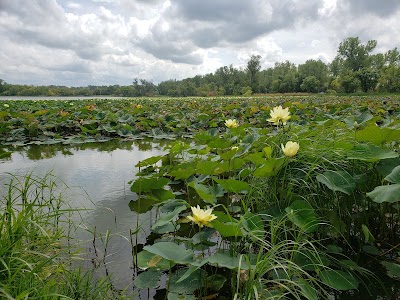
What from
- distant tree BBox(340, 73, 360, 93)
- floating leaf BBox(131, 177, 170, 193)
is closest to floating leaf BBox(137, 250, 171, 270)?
floating leaf BBox(131, 177, 170, 193)

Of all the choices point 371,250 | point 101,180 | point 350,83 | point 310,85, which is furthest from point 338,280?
point 310,85

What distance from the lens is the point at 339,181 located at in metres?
1.53

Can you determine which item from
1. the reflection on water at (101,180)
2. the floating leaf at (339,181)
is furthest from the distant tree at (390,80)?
the floating leaf at (339,181)

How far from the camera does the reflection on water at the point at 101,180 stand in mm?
1739

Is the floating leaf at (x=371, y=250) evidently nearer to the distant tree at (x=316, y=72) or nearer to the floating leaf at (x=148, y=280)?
the floating leaf at (x=148, y=280)

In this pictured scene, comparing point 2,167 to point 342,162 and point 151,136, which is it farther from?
point 342,162

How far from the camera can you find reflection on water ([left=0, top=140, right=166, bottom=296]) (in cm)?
174

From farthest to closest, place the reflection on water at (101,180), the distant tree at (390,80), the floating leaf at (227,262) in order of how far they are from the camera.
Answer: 1. the distant tree at (390,80)
2. the reflection on water at (101,180)
3. the floating leaf at (227,262)

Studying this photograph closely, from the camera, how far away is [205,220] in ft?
3.91

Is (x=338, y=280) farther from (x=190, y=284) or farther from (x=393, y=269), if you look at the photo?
(x=190, y=284)

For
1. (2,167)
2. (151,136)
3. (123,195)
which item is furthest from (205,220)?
(151,136)

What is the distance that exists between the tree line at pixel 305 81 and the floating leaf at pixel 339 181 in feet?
97.5

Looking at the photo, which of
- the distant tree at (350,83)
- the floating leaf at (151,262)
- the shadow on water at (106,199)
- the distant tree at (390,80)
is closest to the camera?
the floating leaf at (151,262)

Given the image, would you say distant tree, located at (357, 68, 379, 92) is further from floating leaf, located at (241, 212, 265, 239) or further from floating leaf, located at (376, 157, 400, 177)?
floating leaf, located at (241, 212, 265, 239)
